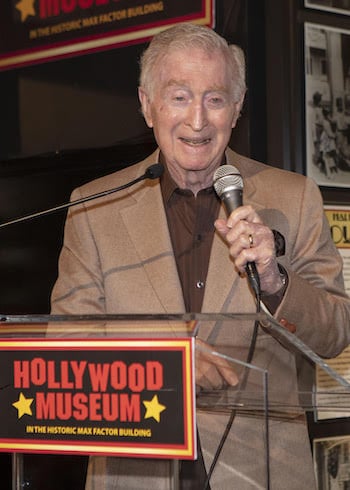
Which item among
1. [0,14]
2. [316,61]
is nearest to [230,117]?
[316,61]

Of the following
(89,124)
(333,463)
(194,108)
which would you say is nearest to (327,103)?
(89,124)

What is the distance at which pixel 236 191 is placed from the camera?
1895 millimetres

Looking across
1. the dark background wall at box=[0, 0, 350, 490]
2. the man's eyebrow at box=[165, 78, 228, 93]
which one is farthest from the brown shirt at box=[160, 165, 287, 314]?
the dark background wall at box=[0, 0, 350, 490]

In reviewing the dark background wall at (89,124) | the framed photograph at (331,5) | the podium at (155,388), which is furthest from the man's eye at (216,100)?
the framed photograph at (331,5)

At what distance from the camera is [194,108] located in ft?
7.49

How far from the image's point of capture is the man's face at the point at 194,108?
2281 millimetres

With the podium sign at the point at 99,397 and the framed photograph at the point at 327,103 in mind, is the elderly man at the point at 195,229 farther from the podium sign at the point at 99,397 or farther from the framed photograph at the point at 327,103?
the framed photograph at the point at 327,103

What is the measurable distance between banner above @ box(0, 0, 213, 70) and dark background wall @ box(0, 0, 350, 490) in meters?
0.05

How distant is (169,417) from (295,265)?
2.68 feet

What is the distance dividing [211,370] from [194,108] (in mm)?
920

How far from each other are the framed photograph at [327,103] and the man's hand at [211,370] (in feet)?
6.75

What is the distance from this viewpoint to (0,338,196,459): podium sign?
4.79ft

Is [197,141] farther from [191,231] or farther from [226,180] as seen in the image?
[226,180]

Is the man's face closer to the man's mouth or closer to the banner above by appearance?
the man's mouth
